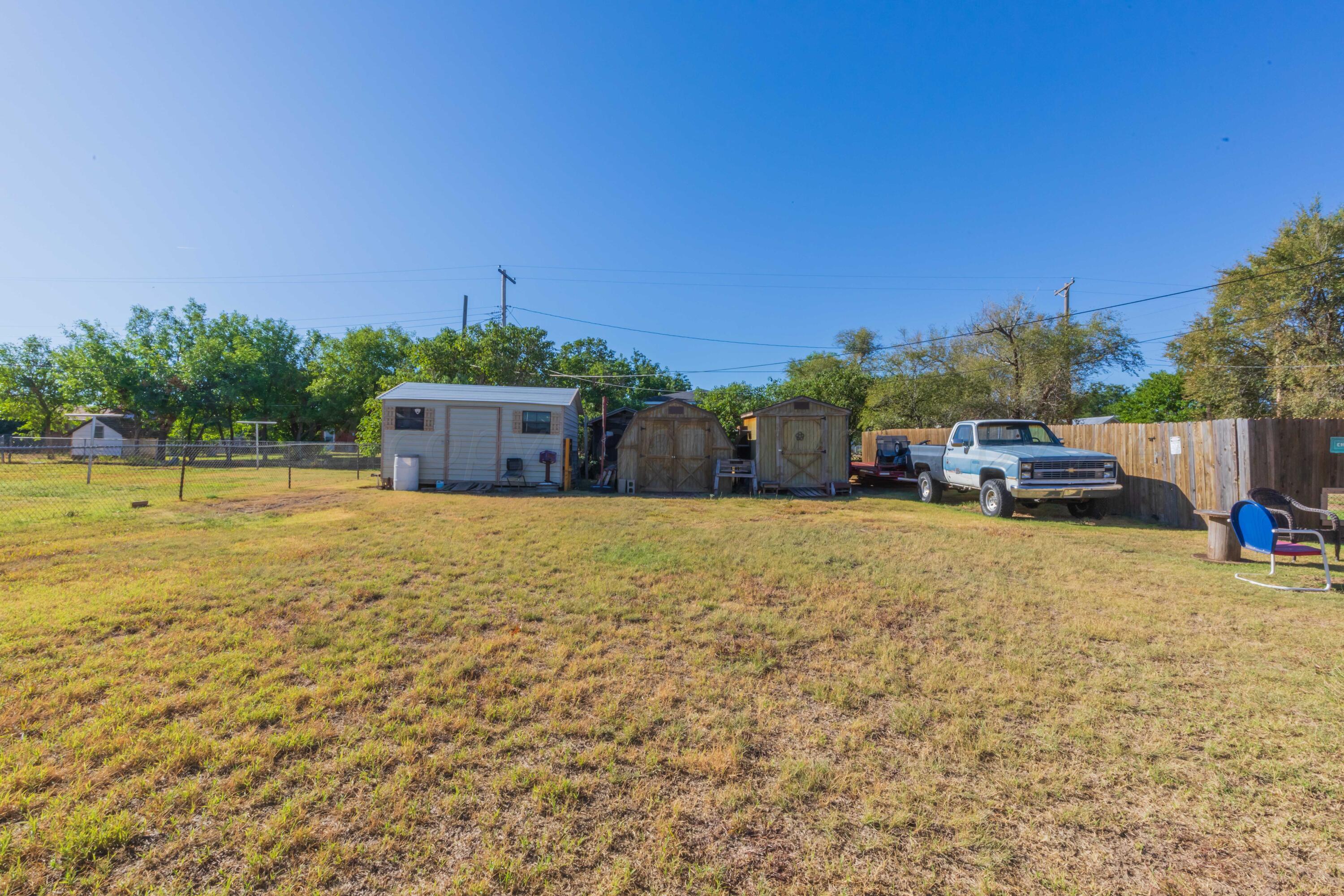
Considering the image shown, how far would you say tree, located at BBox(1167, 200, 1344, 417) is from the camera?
19266 mm

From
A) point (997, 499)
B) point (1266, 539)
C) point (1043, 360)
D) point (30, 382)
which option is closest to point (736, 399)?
point (1043, 360)

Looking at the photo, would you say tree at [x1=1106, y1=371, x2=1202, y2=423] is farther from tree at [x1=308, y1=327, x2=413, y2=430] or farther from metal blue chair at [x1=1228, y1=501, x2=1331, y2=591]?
tree at [x1=308, y1=327, x2=413, y2=430]

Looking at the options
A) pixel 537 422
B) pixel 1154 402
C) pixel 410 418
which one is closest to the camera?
pixel 410 418

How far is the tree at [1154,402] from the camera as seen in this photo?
40125mm

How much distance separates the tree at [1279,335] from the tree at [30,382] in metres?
66.1

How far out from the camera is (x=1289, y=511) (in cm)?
769

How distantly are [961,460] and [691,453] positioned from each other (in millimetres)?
6970

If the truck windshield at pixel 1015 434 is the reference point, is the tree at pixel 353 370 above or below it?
above

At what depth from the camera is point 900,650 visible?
377 centimetres

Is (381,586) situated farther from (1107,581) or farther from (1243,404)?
Answer: (1243,404)

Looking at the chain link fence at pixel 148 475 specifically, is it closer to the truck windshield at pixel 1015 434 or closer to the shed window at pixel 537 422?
the shed window at pixel 537 422

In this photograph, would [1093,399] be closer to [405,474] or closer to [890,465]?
[890,465]

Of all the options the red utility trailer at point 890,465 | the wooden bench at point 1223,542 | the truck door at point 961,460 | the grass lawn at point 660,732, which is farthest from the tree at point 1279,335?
the grass lawn at point 660,732

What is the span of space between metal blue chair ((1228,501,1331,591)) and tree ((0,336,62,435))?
55.4 m
